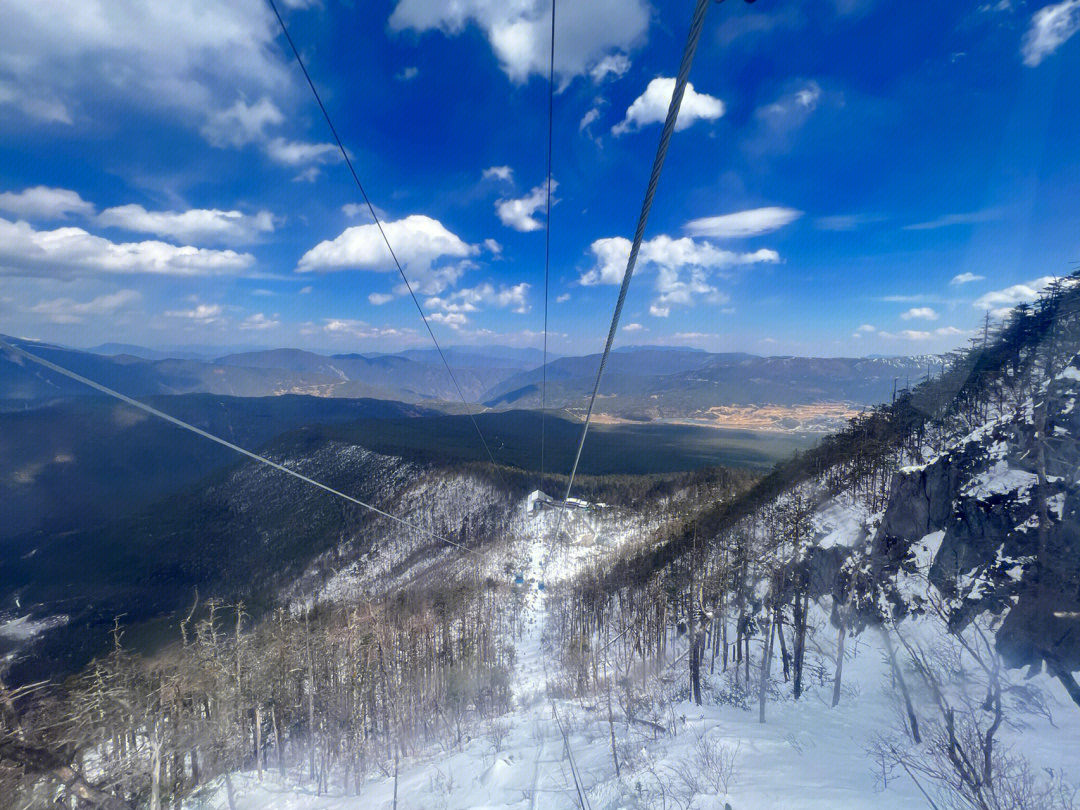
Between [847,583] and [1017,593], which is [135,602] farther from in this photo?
[1017,593]

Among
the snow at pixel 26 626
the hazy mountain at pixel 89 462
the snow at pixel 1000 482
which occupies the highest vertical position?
the snow at pixel 1000 482

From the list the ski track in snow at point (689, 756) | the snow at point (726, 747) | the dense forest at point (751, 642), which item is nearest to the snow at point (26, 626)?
the dense forest at point (751, 642)

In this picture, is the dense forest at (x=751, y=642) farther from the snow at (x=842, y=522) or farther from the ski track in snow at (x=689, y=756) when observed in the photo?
the ski track in snow at (x=689, y=756)

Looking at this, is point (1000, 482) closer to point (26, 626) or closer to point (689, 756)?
point (689, 756)

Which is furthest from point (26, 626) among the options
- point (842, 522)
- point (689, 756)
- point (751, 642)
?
point (842, 522)

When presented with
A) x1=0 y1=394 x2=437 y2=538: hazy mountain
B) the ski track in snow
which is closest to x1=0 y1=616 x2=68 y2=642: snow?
x1=0 y1=394 x2=437 y2=538: hazy mountain

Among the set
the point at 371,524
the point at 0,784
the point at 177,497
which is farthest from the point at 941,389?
the point at 177,497

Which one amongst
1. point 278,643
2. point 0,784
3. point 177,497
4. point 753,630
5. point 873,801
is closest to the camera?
point 0,784

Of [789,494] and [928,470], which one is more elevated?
[928,470]
